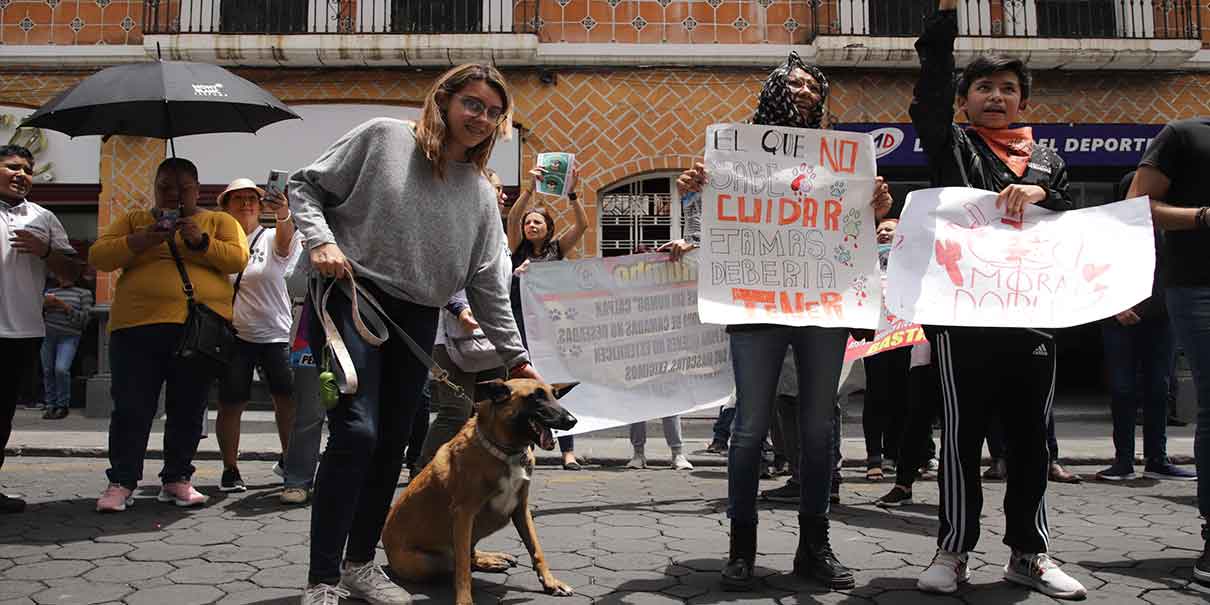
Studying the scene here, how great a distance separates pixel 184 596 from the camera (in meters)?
3.46

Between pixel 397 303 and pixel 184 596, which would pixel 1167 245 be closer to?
pixel 397 303

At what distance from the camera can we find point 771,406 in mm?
3629

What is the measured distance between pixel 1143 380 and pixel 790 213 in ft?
14.7

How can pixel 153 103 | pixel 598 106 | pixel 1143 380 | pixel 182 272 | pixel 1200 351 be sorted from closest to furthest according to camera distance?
1. pixel 1200 351
2. pixel 182 272
3. pixel 153 103
4. pixel 1143 380
5. pixel 598 106

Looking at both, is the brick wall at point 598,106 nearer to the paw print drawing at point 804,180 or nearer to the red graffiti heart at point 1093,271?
the paw print drawing at point 804,180

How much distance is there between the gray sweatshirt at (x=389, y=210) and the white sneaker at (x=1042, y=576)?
237cm

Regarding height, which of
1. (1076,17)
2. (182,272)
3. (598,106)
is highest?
(1076,17)

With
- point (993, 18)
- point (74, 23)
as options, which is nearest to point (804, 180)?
point (993, 18)

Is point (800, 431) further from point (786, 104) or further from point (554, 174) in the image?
point (554, 174)

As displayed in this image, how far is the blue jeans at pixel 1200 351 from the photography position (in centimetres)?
377

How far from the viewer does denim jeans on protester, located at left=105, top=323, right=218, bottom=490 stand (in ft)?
17.1

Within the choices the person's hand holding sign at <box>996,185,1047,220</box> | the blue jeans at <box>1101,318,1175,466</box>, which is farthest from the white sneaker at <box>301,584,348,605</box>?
the blue jeans at <box>1101,318,1175,466</box>

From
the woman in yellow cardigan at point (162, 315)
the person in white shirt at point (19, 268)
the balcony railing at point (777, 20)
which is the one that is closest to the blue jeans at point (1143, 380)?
the woman in yellow cardigan at point (162, 315)

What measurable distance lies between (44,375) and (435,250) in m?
10.2
